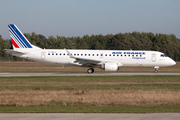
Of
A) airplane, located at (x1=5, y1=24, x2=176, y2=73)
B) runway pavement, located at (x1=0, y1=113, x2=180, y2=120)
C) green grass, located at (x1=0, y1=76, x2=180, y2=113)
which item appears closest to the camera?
runway pavement, located at (x1=0, y1=113, x2=180, y2=120)

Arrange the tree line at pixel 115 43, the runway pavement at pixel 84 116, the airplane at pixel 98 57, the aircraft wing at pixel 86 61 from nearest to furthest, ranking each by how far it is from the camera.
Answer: the runway pavement at pixel 84 116 < the aircraft wing at pixel 86 61 < the airplane at pixel 98 57 < the tree line at pixel 115 43

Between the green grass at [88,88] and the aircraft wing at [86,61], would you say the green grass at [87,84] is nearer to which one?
the green grass at [88,88]

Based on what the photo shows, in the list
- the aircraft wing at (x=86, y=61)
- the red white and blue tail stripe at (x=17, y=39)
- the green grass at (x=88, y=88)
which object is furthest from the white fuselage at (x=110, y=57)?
the green grass at (x=88, y=88)

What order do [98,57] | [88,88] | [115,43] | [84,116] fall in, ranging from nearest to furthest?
[84,116]
[88,88]
[98,57]
[115,43]

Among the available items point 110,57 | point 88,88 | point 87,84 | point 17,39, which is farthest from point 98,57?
point 88,88

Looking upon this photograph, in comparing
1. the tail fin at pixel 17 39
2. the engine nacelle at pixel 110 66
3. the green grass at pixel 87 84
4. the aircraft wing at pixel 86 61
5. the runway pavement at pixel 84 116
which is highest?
the tail fin at pixel 17 39

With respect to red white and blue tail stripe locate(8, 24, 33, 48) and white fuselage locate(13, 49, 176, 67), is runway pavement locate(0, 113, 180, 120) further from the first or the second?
red white and blue tail stripe locate(8, 24, 33, 48)

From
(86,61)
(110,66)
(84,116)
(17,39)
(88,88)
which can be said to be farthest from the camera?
(17,39)

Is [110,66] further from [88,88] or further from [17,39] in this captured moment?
[17,39]

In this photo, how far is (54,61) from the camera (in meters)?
38.7

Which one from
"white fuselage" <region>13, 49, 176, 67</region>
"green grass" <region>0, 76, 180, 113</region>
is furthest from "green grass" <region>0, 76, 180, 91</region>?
"white fuselage" <region>13, 49, 176, 67</region>

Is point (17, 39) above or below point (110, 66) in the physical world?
above

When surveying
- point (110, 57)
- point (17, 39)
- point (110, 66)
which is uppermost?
point (17, 39)

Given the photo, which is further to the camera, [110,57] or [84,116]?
[110,57]
